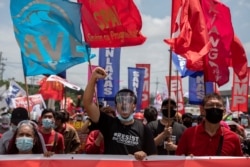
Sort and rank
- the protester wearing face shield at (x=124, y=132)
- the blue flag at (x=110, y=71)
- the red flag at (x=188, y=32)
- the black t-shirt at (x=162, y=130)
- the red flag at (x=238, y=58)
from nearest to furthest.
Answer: the protester wearing face shield at (x=124, y=132) → the black t-shirt at (x=162, y=130) → the red flag at (x=188, y=32) → the red flag at (x=238, y=58) → the blue flag at (x=110, y=71)

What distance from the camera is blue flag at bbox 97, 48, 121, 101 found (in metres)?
11.7

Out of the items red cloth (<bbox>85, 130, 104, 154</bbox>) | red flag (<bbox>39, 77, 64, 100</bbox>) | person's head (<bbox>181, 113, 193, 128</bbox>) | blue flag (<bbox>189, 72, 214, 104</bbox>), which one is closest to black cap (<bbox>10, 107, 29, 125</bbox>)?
red cloth (<bbox>85, 130, 104, 154</bbox>)

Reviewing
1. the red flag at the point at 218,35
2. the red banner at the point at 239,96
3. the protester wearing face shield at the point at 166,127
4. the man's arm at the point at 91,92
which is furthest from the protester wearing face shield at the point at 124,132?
the red banner at the point at 239,96

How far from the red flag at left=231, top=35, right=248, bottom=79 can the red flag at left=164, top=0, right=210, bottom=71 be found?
1.96 meters

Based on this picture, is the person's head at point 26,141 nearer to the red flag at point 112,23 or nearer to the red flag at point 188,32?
the red flag at point 188,32

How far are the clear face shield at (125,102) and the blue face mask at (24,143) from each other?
0.87 meters

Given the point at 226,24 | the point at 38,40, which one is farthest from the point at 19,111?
the point at 226,24

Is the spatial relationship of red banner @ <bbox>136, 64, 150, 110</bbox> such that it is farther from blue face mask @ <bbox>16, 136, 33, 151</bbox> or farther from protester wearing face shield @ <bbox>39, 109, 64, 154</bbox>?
blue face mask @ <bbox>16, 136, 33, 151</bbox>

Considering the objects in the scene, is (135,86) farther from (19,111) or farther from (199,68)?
(19,111)

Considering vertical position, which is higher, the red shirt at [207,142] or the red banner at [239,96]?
the red banner at [239,96]

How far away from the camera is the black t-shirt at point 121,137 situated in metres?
4.10

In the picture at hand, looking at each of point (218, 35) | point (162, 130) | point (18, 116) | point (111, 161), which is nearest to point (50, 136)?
point (18, 116)

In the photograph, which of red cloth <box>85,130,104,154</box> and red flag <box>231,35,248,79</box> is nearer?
red cloth <box>85,130,104,154</box>

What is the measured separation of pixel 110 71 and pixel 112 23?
538cm
